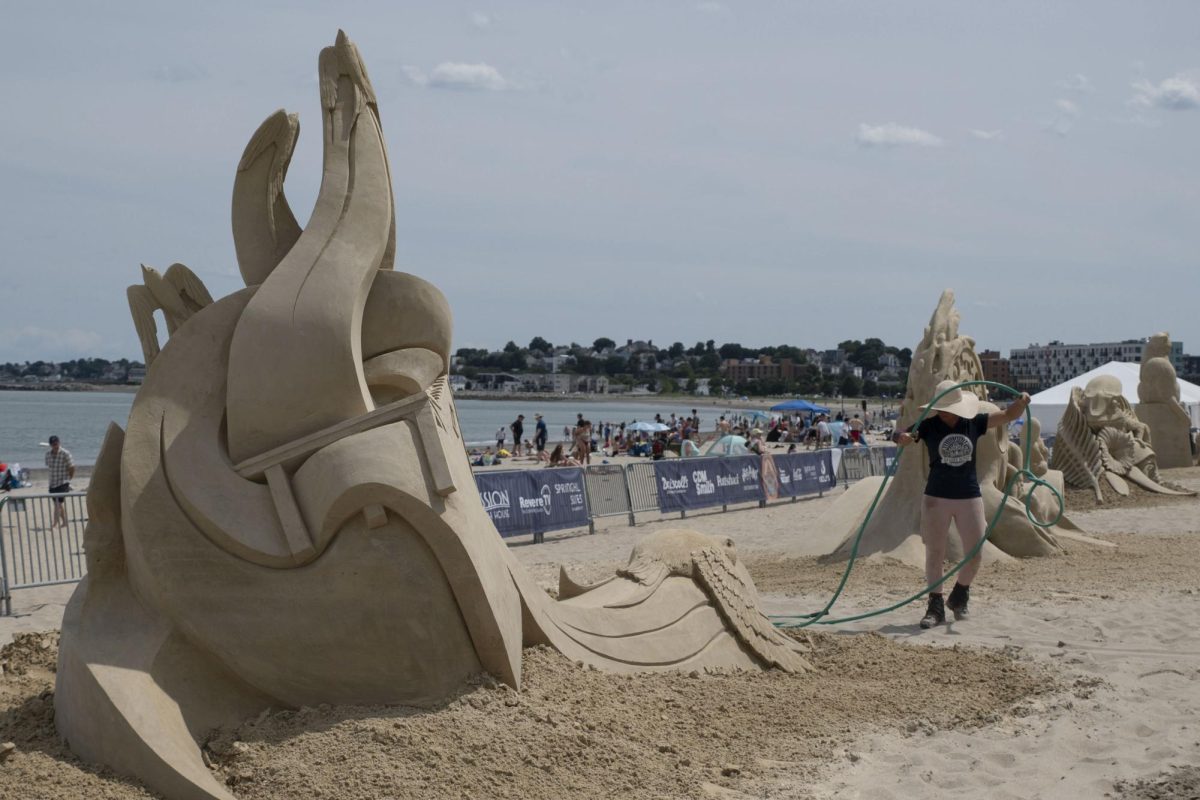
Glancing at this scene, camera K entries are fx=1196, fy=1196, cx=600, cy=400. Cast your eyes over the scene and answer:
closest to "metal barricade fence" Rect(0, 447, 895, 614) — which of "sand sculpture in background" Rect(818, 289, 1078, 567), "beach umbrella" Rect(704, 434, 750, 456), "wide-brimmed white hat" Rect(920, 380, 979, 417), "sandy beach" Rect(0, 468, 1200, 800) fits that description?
"sandy beach" Rect(0, 468, 1200, 800)

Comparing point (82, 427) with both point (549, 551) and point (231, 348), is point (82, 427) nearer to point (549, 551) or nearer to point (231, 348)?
point (549, 551)

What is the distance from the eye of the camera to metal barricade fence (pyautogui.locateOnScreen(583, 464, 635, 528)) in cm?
1689

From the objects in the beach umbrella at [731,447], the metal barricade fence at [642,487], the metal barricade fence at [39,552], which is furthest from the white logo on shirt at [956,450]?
the beach umbrella at [731,447]

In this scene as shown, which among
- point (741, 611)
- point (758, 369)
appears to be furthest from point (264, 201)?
point (758, 369)

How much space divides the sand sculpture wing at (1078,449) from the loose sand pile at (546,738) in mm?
13127

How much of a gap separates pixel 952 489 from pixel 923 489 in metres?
3.33

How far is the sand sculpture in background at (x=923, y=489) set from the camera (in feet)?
39.3

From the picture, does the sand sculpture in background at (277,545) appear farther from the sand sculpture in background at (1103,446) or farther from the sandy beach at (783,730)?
the sand sculpture in background at (1103,446)

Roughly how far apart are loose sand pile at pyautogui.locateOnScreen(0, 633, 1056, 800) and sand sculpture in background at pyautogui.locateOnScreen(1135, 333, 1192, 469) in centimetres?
2060

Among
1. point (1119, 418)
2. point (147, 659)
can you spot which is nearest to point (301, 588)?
point (147, 659)

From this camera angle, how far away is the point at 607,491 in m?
17.2

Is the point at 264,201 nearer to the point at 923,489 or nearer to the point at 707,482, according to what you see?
the point at 923,489

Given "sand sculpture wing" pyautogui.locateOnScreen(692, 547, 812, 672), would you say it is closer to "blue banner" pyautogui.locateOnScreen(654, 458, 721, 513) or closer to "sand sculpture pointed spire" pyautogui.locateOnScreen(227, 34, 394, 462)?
"sand sculpture pointed spire" pyautogui.locateOnScreen(227, 34, 394, 462)

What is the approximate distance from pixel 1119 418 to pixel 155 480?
1742cm
